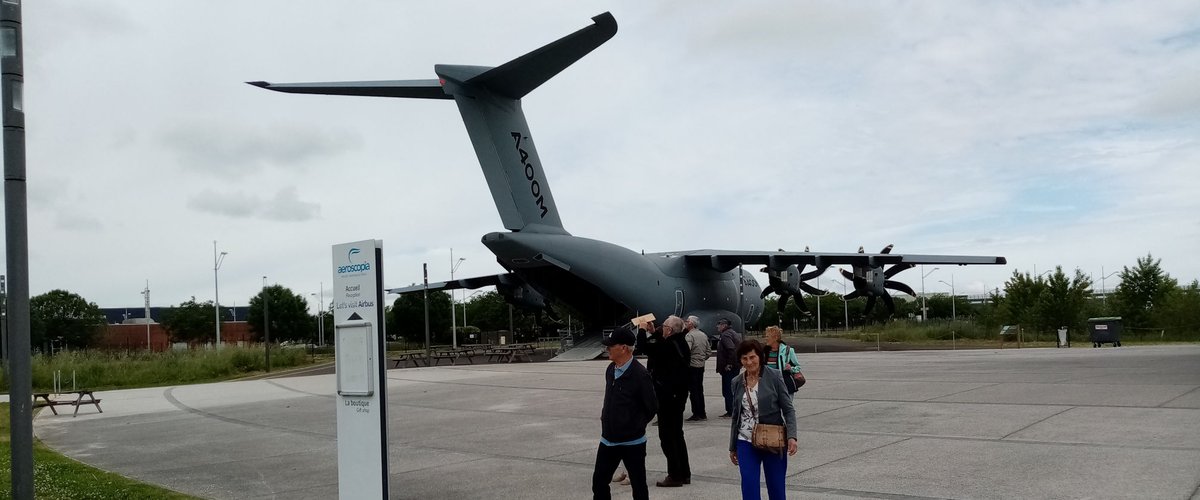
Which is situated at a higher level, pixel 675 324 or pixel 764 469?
pixel 675 324

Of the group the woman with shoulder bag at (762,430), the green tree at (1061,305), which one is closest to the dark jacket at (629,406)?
the woman with shoulder bag at (762,430)

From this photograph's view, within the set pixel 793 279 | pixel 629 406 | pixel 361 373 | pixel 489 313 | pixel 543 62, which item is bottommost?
pixel 489 313

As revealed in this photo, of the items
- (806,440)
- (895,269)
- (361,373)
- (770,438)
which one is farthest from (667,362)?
(895,269)

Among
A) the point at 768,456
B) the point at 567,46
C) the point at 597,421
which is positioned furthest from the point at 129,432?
the point at 768,456

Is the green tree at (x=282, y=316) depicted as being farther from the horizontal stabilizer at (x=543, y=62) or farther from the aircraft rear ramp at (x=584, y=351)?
the horizontal stabilizer at (x=543, y=62)

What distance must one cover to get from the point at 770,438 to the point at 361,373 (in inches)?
123

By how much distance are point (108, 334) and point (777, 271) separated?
88950mm

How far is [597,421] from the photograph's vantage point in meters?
13.4

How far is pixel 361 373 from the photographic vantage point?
6.77 metres

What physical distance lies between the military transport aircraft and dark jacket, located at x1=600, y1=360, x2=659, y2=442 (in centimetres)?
1151

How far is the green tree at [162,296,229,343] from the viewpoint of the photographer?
94.8 m

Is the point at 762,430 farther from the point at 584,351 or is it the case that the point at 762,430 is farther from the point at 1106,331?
the point at 1106,331

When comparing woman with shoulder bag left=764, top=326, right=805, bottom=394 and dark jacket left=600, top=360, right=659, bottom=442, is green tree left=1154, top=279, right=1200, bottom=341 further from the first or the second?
dark jacket left=600, top=360, right=659, bottom=442

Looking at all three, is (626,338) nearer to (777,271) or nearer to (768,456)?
(768,456)
